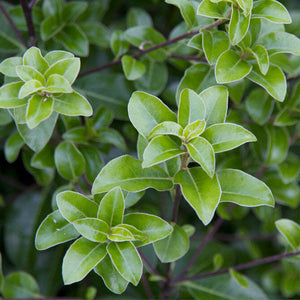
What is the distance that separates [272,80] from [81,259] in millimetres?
433


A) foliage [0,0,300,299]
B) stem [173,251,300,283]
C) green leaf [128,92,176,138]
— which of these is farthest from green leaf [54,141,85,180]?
stem [173,251,300,283]

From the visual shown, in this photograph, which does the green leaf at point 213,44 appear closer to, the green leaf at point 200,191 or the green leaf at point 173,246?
the green leaf at point 200,191

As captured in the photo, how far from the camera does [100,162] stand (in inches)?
36.1

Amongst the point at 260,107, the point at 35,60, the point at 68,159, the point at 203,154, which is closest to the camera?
the point at 203,154

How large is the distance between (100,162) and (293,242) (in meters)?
0.40

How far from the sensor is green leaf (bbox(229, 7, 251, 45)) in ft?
2.43

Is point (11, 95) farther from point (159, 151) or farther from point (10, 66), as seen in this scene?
point (159, 151)

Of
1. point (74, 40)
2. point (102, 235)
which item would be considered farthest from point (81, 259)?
point (74, 40)

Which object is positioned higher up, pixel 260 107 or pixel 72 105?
pixel 72 105

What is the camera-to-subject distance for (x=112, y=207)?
2.36ft

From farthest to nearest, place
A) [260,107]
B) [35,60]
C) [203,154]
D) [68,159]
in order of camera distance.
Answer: [260,107]
[68,159]
[35,60]
[203,154]

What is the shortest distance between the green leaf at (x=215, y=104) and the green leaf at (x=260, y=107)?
247 millimetres

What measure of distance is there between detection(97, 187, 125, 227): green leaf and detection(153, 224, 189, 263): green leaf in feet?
0.35

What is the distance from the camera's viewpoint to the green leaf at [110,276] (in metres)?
0.72
